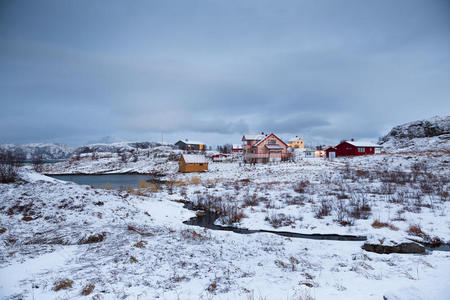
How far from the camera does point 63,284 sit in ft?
17.7

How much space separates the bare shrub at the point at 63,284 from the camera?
5270mm

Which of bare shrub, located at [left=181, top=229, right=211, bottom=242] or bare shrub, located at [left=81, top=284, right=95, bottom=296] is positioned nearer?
bare shrub, located at [left=81, top=284, right=95, bottom=296]

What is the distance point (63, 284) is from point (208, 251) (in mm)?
4491

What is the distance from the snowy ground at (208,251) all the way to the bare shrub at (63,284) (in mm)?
65

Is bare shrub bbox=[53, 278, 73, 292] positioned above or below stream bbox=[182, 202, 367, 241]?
above

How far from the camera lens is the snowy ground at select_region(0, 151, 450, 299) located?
5270 millimetres

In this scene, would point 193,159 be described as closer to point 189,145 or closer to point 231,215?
point 231,215

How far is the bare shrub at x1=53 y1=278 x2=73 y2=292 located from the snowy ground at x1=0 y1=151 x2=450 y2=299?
0.21 feet

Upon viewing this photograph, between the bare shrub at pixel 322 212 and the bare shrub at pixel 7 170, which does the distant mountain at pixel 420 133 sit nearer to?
the bare shrub at pixel 322 212

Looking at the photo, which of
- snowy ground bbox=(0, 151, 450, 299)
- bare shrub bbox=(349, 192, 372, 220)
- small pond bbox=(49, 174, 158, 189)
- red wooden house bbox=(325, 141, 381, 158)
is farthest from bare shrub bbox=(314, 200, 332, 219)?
red wooden house bbox=(325, 141, 381, 158)

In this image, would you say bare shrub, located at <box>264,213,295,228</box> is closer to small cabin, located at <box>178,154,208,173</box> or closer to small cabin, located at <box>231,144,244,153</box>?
small cabin, located at <box>178,154,208,173</box>

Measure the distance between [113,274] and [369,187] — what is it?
2156 centimetres

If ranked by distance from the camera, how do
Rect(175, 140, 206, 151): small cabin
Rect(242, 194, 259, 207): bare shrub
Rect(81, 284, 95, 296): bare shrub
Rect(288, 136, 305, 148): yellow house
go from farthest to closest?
Rect(175, 140, 206, 151): small cabin < Rect(288, 136, 305, 148): yellow house < Rect(242, 194, 259, 207): bare shrub < Rect(81, 284, 95, 296): bare shrub

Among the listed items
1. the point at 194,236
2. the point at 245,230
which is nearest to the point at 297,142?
the point at 245,230
